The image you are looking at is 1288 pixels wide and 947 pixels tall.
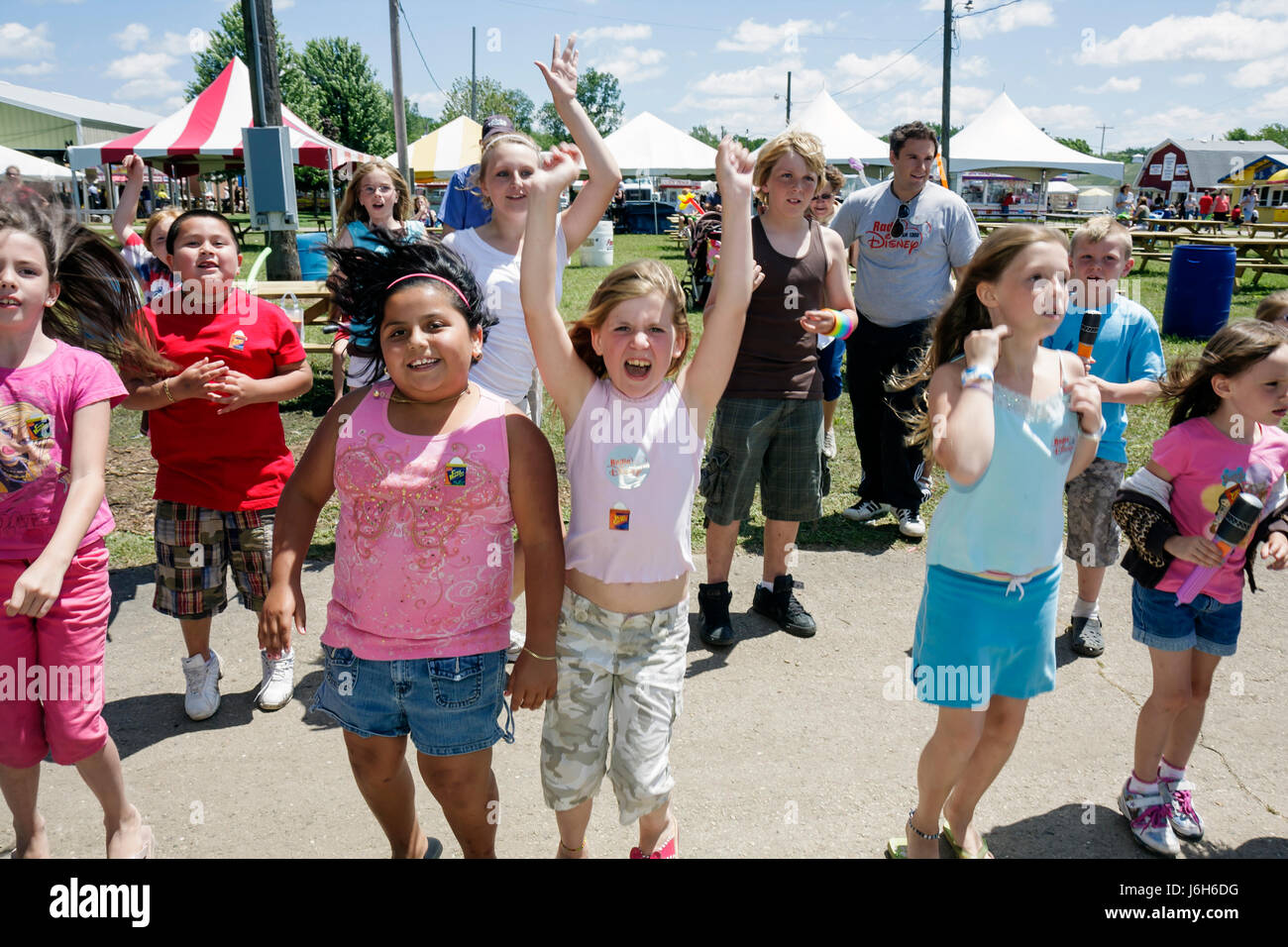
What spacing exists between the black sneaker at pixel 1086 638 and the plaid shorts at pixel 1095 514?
0.27 metres

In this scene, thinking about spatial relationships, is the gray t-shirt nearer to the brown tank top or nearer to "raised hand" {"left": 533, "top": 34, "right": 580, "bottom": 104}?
the brown tank top

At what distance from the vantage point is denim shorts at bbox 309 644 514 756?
224cm

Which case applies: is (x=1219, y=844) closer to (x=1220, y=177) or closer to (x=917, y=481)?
(x=917, y=481)

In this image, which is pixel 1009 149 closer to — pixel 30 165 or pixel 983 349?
pixel 983 349

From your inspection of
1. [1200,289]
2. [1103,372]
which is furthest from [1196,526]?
[1200,289]

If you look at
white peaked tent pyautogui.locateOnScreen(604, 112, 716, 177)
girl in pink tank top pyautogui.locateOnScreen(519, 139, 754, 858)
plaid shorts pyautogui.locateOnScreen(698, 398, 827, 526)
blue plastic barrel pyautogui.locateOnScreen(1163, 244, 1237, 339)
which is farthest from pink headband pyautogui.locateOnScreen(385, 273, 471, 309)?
→ white peaked tent pyautogui.locateOnScreen(604, 112, 716, 177)

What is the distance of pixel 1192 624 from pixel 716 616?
194 centimetres

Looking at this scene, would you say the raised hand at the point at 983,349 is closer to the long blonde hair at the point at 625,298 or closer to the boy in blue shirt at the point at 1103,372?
Answer: the long blonde hair at the point at 625,298

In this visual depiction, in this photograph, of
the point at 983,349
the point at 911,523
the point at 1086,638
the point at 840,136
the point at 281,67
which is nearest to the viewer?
the point at 983,349

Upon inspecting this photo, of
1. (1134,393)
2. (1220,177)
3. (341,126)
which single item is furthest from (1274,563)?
(1220,177)

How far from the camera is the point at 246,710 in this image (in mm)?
3549

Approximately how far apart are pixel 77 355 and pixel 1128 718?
12.9 ft

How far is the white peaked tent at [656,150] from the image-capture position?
25844mm

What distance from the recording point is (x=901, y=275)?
17.3 feet
